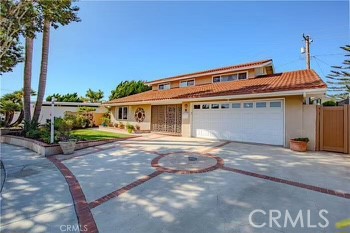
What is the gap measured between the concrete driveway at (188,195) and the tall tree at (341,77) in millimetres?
15147

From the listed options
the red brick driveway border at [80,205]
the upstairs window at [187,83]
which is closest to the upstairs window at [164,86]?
the upstairs window at [187,83]

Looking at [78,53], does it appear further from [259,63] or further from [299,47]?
[299,47]

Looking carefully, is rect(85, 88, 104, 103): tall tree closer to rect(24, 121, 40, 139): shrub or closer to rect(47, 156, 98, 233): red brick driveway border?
rect(24, 121, 40, 139): shrub

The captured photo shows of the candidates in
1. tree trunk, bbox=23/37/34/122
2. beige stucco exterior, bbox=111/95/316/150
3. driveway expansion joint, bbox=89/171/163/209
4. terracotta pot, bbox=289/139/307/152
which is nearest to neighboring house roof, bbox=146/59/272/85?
beige stucco exterior, bbox=111/95/316/150

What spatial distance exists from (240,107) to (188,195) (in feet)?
29.4

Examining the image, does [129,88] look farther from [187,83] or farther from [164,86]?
[187,83]

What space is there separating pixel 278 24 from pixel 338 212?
12436 mm

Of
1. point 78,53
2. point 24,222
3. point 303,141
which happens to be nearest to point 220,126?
point 303,141

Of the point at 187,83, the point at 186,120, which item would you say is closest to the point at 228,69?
the point at 187,83

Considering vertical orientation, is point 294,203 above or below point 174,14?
below

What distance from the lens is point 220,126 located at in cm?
1321

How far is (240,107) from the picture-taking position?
12.3 m

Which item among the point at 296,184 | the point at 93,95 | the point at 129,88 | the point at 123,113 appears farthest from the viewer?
the point at 93,95

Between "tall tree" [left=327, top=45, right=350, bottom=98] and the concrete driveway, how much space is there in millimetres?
15147
